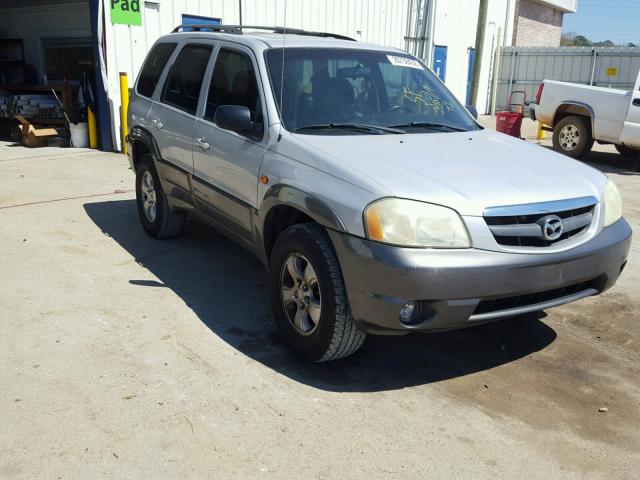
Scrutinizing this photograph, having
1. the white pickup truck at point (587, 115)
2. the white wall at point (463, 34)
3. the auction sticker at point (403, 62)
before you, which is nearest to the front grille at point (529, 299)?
the auction sticker at point (403, 62)

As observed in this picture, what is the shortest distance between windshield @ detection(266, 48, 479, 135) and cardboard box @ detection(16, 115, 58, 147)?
885 centimetres

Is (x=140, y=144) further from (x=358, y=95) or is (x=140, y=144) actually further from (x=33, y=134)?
(x=33, y=134)

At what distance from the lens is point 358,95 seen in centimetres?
436

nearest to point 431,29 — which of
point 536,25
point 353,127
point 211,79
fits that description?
point 536,25

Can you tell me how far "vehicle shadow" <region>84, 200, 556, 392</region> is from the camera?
12.1ft

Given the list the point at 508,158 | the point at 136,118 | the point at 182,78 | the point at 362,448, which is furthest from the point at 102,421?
the point at 136,118

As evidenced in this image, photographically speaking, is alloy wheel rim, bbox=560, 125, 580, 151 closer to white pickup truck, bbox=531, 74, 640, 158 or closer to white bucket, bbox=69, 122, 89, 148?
white pickup truck, bbox=531, 74, 640, 158

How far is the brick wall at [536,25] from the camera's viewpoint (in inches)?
968

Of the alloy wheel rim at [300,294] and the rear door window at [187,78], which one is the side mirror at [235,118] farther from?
the rear door window at [187,78]

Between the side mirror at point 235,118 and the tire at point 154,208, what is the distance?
6.27ft

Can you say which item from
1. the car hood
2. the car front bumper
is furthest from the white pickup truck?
the car front bumper

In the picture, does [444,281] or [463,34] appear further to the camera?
[463,34]

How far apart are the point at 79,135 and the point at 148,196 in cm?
639

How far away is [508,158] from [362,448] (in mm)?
1939
